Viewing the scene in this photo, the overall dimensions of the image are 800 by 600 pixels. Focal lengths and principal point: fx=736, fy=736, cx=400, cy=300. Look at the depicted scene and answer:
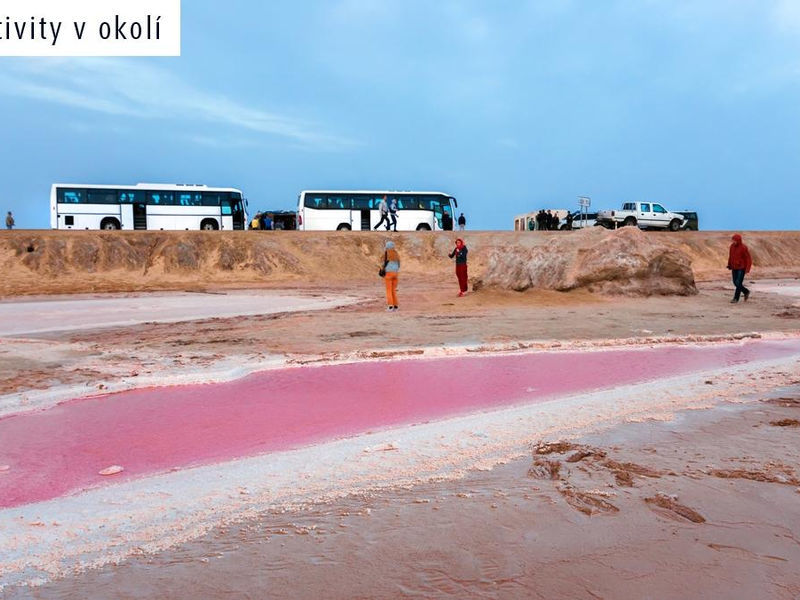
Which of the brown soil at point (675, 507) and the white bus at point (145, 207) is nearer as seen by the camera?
the brown soil at point (675, 507)

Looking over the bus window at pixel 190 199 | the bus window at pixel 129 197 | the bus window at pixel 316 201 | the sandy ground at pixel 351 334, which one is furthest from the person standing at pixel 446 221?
the sandy ground at pixel 351 334

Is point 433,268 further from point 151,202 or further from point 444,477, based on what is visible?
point 444,477

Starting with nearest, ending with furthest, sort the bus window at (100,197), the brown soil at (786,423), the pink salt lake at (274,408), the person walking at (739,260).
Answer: the pink salt lake at (274,408) < the brown soil at (786,423) < the person walking at (739,260) < the bus window at (100,197)

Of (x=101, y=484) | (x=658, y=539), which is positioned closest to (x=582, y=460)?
(x=658, y=539)

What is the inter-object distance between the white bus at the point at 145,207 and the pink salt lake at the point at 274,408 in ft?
115

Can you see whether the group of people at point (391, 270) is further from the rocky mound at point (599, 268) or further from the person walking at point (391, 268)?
the rocky mound at point (599, 268)

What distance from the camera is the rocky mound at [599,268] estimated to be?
62.1ft

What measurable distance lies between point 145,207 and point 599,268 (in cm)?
3047

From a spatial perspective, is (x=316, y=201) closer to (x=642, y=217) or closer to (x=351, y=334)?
(x=642, y=217)

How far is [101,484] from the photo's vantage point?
4957 millimetres

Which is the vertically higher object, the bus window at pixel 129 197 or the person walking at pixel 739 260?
the bus window at pixel 129 197

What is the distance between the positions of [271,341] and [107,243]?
90.4ft

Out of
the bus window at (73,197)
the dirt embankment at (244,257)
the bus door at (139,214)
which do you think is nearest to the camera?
the dirt embankment at (244,257)

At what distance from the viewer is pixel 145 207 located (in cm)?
4188
